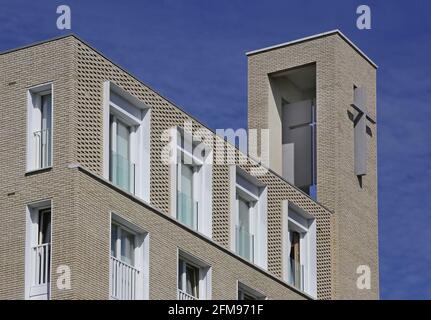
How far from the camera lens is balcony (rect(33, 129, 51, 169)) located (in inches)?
1663

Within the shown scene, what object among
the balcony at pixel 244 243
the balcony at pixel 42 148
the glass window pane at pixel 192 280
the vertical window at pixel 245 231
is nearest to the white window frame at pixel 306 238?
the vertical window at pixel 245 231

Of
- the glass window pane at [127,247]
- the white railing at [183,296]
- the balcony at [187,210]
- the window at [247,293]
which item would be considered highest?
the balcony at [187,210]

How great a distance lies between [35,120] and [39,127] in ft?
0.76

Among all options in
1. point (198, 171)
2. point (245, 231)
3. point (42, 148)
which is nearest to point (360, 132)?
point (245, 231)

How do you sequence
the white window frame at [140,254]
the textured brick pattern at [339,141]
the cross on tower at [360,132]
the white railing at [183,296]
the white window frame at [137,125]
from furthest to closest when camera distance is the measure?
1. the cross on tower at [360,132]
2. the textured brick pattern at [339,141]
3. the white railing at [183,296]
4. the white window frame at [137,125]
5. the white window frame at [140,254]

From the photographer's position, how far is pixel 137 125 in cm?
4531

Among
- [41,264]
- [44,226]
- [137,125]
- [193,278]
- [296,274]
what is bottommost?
[41,264]

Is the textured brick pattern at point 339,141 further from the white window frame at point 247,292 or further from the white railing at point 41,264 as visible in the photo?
the white railing at point 41,264

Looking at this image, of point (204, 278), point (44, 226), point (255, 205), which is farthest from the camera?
point (255, 205)

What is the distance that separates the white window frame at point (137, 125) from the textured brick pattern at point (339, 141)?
37.3 ft

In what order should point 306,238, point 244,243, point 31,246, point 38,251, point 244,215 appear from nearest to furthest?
point 38,251 → point 31,246 → point 244,243 → point 244,215 → point 306,238

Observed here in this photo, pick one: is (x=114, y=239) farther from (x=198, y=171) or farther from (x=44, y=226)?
(x=198, y=171)

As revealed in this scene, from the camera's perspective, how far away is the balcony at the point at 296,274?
171 ft
